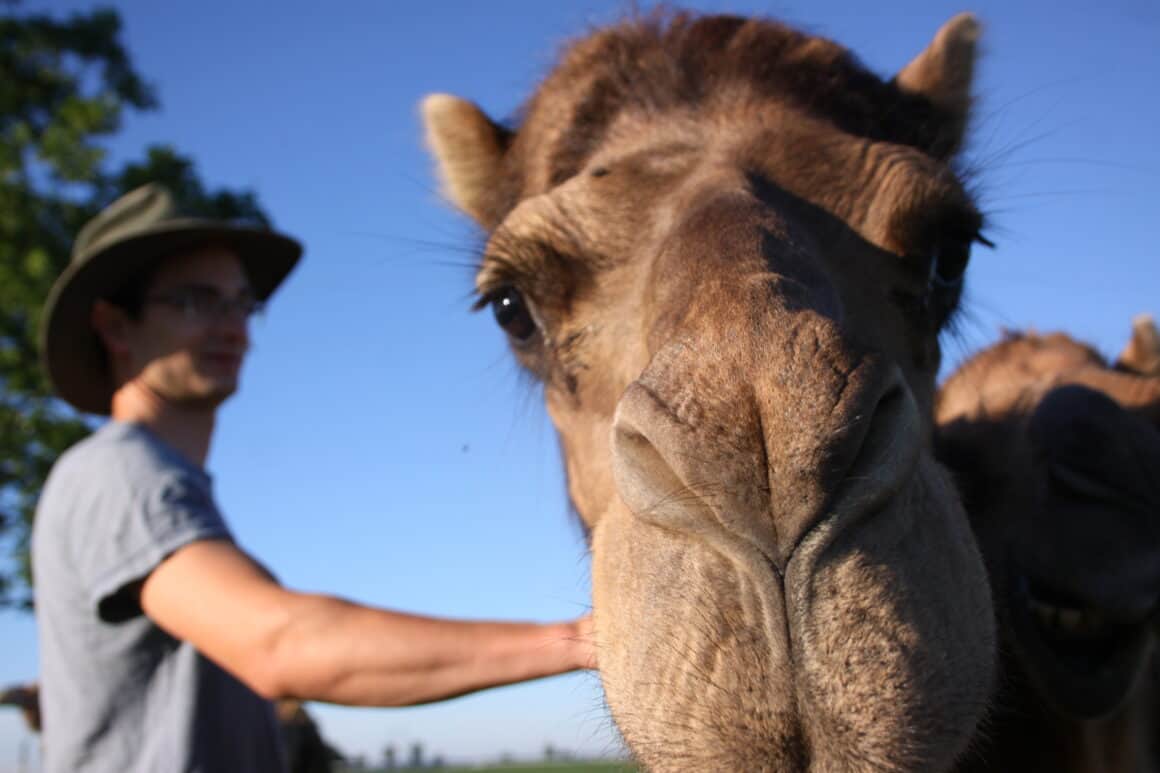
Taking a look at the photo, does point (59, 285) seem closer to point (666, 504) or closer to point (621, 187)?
point (621, 187)

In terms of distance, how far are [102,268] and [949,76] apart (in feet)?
13.7

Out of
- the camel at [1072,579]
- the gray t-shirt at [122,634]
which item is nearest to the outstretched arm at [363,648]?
the gray t-shirt at [122,634]

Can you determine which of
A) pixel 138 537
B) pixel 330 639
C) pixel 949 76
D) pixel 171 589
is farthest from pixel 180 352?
pixel 949 76

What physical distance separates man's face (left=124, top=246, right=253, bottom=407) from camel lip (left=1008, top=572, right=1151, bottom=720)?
3.75 metres

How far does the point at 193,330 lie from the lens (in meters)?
4.81

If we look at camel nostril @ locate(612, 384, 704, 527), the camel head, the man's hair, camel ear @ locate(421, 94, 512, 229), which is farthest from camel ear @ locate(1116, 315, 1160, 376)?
the man's hair

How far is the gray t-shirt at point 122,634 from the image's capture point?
3.62 m

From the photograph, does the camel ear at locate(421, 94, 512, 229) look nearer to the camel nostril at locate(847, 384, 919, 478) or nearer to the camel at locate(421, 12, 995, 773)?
the camel at locate(421, 12, 995, 773)

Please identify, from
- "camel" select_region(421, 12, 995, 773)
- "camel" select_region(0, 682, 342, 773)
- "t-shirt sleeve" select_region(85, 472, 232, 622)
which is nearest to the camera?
"camel" select_region(421, 12, 995, 773)

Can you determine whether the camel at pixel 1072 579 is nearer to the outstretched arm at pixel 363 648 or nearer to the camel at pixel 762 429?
the camel at pixel 762 429

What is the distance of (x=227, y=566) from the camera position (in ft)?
11.1

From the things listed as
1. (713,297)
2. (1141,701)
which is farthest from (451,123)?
(1141,701)

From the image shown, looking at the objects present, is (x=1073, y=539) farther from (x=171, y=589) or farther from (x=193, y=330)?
(x=193, y=330)

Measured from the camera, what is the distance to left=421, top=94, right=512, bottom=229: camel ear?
4777 mm
